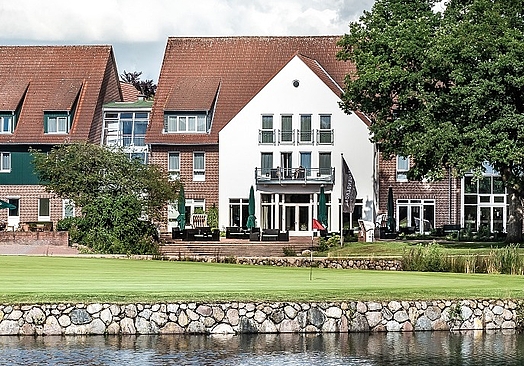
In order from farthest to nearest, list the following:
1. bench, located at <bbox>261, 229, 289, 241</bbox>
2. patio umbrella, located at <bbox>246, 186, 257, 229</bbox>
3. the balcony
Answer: the balcony < patio umbrella, located at <bbox>246, 186, 257, 229</bbox> < bench, located at <bbox>261, 229, 289, 241</bbox>

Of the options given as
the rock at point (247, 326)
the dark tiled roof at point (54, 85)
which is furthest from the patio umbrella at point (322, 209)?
the rock at point (247, 326)

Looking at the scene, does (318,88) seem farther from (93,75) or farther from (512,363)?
(512,363)

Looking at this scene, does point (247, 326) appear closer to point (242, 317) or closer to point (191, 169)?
point (242, 317)

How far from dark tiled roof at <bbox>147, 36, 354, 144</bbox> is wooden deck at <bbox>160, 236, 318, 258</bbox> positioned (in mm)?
11731

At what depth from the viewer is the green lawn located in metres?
25.3

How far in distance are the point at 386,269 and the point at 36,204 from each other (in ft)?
109

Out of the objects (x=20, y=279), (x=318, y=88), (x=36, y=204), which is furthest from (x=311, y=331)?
(x=36, y=204)

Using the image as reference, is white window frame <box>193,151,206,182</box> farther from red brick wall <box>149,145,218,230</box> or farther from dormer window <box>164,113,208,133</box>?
dormer window <box>164,113,208,133</box>

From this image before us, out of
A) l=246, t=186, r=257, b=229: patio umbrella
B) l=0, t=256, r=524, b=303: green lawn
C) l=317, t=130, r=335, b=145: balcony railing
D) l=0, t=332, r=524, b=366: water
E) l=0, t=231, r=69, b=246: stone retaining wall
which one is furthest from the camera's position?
l=317, t=130, r=335, b=145: balcony railing

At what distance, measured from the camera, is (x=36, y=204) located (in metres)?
66.7

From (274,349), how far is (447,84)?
2676 cm

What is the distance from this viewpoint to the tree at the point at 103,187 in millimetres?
49625

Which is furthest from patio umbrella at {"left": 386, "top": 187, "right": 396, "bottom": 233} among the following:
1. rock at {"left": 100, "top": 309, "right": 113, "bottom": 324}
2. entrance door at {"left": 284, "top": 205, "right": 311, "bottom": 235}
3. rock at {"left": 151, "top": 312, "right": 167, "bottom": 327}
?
rock at {"left": 100, "top": 309, "right": 113, "bottom": 324}

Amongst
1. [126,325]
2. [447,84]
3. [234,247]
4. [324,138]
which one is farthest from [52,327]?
[324,138]
